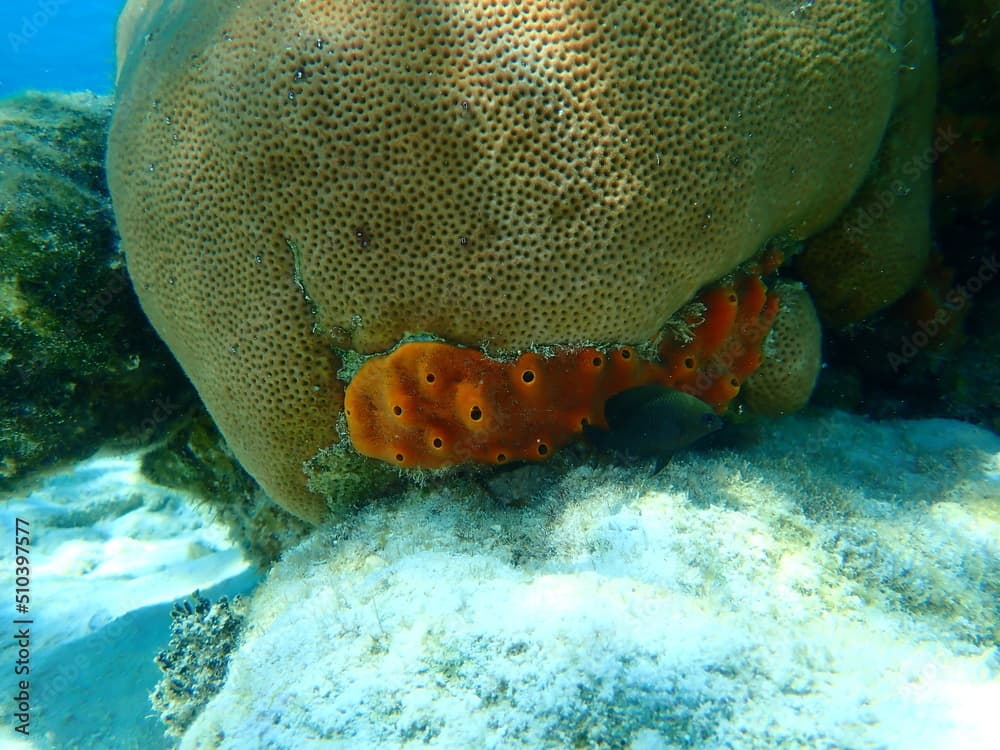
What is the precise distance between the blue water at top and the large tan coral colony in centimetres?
5519

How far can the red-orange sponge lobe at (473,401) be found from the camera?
2617mm

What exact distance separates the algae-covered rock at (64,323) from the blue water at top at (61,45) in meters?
53.2

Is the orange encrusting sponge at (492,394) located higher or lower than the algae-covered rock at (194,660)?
higher

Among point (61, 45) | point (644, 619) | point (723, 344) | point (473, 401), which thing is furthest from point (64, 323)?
point (61, 45)

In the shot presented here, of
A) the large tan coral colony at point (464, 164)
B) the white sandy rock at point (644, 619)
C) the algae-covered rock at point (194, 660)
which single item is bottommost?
the algae-covered rock at point (194, 660)

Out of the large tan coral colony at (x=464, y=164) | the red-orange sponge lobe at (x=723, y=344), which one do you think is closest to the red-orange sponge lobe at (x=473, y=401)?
the large tan coral colony at (x=464, y=164)

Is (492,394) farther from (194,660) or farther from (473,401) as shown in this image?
(194,660)

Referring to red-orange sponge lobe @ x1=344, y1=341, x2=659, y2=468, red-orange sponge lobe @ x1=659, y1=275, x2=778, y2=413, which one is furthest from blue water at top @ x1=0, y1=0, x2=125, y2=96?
red-orange sponge lobe @ x1=659, y1=275, x2=778, y2=413

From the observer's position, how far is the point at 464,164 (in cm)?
234

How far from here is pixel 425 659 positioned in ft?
5.54

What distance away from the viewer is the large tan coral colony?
232 centimetres

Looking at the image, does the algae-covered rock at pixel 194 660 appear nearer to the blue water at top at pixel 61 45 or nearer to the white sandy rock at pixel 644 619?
the white sandy rock at pixel 644 619

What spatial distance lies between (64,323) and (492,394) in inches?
115

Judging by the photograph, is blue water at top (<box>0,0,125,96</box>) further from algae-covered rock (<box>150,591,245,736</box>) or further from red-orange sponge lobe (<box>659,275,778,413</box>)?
red-orange sponge lobe (<box>659,275,778,413</box>)
